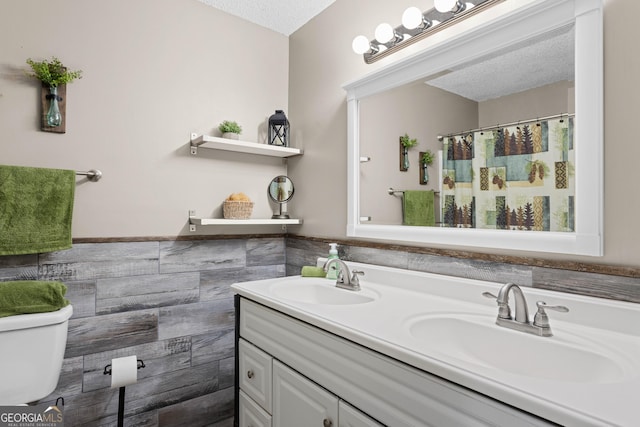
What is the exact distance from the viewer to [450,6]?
1326mm

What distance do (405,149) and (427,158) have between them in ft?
Answer: 0.42

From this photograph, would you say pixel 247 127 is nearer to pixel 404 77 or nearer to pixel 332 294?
pixel 404 77

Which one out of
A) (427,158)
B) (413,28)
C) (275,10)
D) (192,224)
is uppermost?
(275,10)

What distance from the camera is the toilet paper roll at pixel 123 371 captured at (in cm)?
156

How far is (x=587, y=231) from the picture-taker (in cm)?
103

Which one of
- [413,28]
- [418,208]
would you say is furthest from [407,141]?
[413,28]

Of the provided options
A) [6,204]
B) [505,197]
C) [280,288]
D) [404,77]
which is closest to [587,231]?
[505,197]

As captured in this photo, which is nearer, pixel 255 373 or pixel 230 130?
pixel 255 373

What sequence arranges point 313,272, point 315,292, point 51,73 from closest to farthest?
point 51,73 < point 315,292 < point 313,272

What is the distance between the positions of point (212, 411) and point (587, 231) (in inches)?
78.3

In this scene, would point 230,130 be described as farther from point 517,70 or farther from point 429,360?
point 429,360

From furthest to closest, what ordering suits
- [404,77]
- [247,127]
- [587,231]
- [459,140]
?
[247,127] < [404,77] < [459,140] < [587,231]

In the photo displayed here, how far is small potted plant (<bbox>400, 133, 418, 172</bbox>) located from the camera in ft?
5.18

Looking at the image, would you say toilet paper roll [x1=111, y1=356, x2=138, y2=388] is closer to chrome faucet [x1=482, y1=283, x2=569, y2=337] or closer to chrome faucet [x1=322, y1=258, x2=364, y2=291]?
chrome faucet [x1=322, y1=258, x2=364, y2=291]
